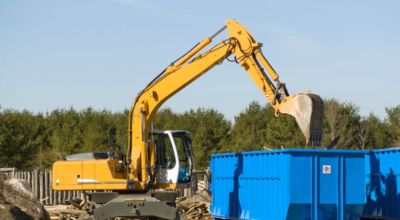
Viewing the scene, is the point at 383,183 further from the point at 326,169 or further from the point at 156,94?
the point at 156,94

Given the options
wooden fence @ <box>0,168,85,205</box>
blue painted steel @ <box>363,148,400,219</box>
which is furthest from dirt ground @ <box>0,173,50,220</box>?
wooden fence @ <box>0,168,85,205</box>

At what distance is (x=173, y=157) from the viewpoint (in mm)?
24422

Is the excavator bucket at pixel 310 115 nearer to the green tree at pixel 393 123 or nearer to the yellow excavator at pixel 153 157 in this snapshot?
the yellow excavator at pixel 153 157

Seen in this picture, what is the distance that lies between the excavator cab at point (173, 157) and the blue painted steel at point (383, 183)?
506cm

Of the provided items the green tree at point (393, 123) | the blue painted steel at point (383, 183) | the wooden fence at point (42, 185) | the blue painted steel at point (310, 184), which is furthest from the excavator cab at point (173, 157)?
the green tree at point (393, 123)

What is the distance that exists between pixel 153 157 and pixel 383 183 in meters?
6.42

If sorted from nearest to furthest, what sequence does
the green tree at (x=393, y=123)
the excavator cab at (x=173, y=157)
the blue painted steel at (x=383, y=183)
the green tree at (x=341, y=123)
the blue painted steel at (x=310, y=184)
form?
the blue painted steel at (x=310, y=184)
the blue painted steel at (x=383, y=183)
the excavator cab at (x=173, y=157)
the green tree at (x=341, y=123)
the green tree at (x=393, y=123)

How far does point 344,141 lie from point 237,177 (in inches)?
1374

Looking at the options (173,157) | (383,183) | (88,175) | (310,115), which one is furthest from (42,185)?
(310,115)

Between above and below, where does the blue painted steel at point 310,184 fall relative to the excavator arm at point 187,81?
below

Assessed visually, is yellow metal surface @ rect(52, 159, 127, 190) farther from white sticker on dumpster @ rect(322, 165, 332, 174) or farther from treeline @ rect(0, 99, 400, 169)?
treeline @ rect(0, 99, 400, 169)

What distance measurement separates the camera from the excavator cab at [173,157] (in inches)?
958

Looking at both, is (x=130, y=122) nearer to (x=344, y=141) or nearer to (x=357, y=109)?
(x=344, y=141)

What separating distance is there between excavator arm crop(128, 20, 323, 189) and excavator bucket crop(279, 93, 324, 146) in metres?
0.82
